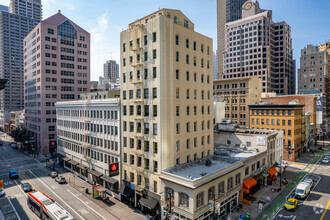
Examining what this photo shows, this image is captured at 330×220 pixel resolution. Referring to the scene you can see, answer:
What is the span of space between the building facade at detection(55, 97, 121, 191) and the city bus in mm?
11287

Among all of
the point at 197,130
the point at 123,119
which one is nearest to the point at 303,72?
the point at 197,130

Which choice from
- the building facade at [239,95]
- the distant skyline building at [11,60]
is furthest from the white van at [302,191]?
the distant skyline building at [11,60]

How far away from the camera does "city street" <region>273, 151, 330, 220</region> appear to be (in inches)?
1454

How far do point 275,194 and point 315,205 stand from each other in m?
7.29

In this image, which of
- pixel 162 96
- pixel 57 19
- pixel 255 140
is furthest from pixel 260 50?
pixel 162 96

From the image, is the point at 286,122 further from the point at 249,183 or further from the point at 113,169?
the point at 113,169

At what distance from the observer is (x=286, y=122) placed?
73.1 m

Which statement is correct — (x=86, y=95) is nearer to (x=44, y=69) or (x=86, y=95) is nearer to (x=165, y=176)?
(x=44, y=69)

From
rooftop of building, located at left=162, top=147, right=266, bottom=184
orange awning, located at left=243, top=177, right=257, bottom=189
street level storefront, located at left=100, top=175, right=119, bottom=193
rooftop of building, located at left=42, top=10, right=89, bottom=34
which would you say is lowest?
street level storefront, located at left=100, top=175, right=119, bottom=193

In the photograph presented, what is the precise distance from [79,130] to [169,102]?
34.3 meters

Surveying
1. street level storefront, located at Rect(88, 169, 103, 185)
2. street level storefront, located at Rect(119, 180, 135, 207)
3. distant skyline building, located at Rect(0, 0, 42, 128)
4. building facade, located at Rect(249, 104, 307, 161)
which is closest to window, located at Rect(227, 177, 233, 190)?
street level storefront, located at Rect(119, 180, 135, 207)

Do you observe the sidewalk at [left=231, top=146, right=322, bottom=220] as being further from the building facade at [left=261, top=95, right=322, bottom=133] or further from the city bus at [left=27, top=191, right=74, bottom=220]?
the building facade at [left=261, top=95, right=322, bottom=133]

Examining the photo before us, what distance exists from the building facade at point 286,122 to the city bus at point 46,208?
70.2 meters

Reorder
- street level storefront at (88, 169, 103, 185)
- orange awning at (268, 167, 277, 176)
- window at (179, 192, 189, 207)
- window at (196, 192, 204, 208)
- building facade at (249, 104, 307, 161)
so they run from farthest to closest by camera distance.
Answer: building facade at (249, 104, 307, 161) → orange awning at (268, 167, 277, 176) → street level storefront at (88, 169, 103, 185) → window at (179, 192, 189, 207) → window at (196, 192, 204, 208)
